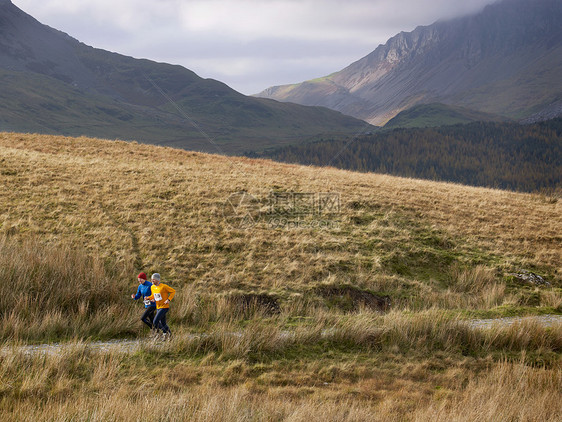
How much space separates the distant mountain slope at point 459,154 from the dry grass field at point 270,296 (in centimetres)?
12199

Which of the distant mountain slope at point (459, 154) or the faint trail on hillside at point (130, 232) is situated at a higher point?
the distant mountain slope at point (459, 154)

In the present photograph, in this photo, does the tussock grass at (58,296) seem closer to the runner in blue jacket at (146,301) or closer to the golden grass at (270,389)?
the runner in blue jacket at (146,301)

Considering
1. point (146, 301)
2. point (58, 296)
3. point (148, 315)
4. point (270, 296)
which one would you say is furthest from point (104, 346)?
point (270, 296)

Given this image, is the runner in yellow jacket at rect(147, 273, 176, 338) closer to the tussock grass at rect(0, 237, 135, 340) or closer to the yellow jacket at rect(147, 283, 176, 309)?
the yellow jacket at rect(147, 283, 176, 309)

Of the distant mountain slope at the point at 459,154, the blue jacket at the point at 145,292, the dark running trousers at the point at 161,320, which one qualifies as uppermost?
the distant mountain slope at the point at 459,154

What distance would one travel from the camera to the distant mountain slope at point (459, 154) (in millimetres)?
147375

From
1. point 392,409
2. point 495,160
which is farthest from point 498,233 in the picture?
point 495,160

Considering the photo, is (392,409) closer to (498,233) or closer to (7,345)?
(7,345)

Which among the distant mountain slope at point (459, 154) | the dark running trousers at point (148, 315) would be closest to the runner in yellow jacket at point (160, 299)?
the dark running trousers at point (148, 315)

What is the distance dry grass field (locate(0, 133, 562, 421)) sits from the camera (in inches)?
293

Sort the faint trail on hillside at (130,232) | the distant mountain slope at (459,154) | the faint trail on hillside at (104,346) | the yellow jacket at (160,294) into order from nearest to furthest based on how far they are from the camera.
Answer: the faint trail on hillside at (104,346) → the yellow jacket at (160,294) → the faint trail on hillside at (130,232) → the distant mountain slope at (459,154)

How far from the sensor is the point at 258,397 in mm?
7551

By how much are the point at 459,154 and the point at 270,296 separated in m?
161

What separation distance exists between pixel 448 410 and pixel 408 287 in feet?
27.0
